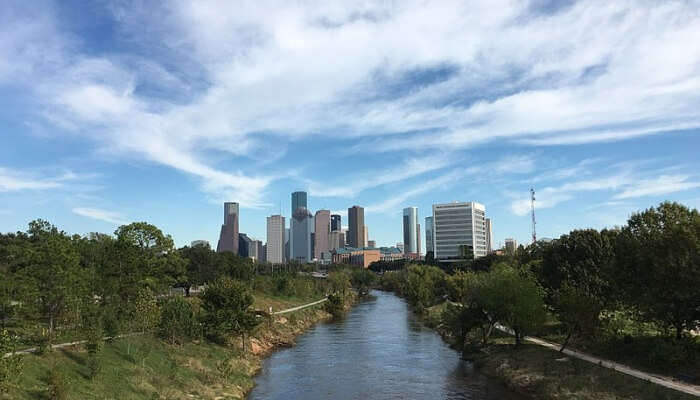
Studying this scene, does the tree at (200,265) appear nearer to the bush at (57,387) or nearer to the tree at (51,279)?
the tree at (51,279)

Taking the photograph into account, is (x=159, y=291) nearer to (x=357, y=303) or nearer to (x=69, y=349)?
(x=69, y=349)

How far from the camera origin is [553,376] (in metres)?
49.9

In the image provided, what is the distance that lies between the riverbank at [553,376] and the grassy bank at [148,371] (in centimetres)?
2969

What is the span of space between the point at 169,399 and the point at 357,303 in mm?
123133

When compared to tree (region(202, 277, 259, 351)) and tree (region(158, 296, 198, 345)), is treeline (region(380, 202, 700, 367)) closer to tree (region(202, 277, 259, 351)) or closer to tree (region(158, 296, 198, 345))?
tree (region(202, 277, 259, 351))

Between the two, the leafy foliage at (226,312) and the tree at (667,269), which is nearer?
the tree at (667,269)

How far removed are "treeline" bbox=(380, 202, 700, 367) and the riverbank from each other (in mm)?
3549

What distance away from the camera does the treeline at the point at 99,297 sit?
41.9 m

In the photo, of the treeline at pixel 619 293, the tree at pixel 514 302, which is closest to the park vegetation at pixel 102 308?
the tree at pixel 514 302

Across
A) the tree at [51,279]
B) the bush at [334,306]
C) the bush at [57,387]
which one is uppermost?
the tree at [51,279]

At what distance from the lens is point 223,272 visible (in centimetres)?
12144

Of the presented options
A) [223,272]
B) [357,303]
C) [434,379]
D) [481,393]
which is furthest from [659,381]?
[357,303]

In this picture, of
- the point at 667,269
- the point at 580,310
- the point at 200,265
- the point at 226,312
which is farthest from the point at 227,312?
the point at 667,269

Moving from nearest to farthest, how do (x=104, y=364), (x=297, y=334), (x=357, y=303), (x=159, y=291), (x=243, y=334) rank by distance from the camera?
(x=104, y=364)
(x=243, y=334)
(x=159, y=291)
(x=297, y=334)
(x=357, y=303)
